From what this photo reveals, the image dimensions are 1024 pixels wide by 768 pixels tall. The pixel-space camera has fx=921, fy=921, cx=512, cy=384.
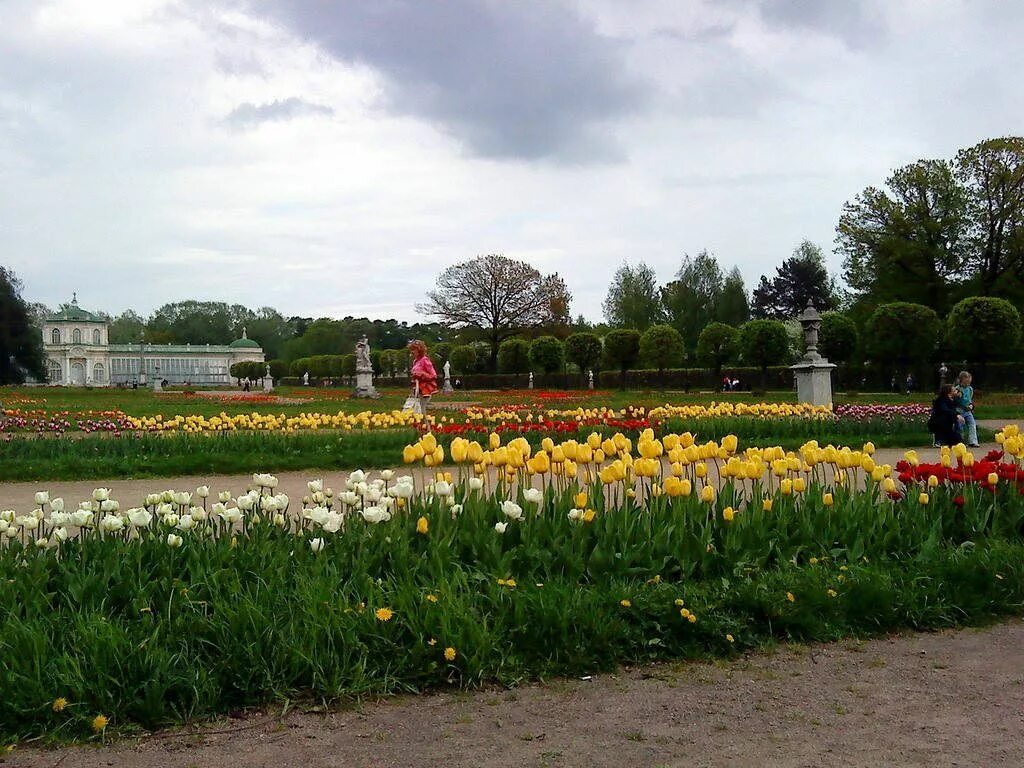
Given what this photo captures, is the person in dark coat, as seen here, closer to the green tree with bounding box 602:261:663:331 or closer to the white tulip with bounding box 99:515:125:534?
the white tulip with bounding box 99:515:125:534

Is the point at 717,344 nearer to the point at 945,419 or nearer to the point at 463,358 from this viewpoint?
the point at 463,358

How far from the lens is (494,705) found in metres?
3.94

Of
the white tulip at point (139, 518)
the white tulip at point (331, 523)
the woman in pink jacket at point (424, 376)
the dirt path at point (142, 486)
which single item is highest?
the woman in pink jacket at point (424, 376)

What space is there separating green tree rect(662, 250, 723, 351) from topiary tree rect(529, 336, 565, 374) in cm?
1811

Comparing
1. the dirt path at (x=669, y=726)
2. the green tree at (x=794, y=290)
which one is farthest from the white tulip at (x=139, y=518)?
the green tree at (x=794, y=290)

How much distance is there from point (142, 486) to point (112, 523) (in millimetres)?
6443

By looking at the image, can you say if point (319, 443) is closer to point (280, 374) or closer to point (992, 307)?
point (992, 307)

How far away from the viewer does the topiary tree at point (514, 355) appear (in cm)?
6056

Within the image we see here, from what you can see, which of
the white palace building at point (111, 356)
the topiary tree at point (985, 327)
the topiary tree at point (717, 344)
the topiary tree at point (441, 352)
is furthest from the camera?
the white palace building at point (111, 356)

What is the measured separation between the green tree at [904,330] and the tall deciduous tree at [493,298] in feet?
103

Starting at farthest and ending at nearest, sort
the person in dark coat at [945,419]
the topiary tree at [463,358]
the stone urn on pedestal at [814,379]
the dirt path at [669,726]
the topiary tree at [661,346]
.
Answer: the topiary tree at [463,358] < the topiary tree at [661,346] < the stone urn on pedestal at [814,379] < the person in dark coat at [945,419] < the dirt path at [669,726]

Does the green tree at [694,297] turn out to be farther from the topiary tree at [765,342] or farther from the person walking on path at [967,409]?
the person walking on path at [967,409]

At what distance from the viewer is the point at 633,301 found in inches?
2987

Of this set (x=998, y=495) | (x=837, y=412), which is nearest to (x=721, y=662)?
(x=998, y=495)
